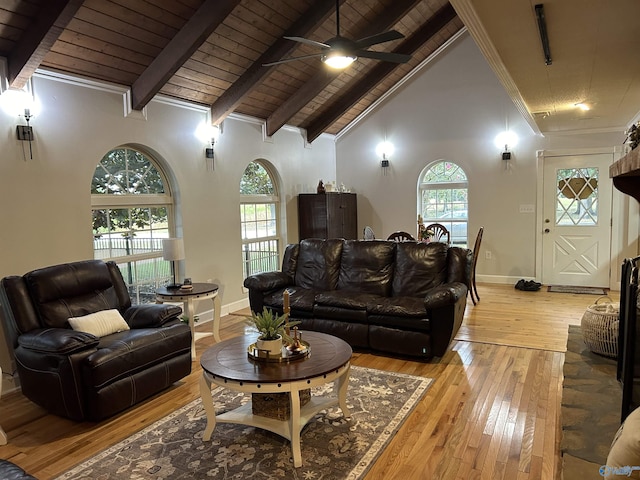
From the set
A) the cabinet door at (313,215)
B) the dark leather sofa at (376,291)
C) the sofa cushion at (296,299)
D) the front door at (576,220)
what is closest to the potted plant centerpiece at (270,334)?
the dark leather sofa at (376,291)

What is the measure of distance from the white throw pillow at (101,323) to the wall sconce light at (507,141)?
233 inches

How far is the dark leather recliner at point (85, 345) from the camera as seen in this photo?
2.93 m

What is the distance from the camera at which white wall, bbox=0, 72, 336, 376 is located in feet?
12.0

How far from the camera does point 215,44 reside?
4.55 metres

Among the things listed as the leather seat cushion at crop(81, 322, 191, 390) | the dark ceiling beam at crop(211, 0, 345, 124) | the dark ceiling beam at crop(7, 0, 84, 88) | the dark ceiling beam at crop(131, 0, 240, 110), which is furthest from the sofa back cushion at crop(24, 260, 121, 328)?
the dark ceiling beam at crop(211, 0, 345, 124)

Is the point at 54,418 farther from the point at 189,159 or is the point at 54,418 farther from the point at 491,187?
the point at 491,187

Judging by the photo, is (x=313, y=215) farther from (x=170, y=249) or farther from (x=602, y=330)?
(x=602, y=330)

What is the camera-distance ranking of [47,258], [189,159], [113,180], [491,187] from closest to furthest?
1. [47,258]
2. [113,180]
3. [189,159]
4. [491,187]

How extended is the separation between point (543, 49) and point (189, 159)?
3.75 meters

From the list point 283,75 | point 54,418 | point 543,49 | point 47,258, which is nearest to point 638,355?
point 543,49

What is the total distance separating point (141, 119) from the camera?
15.4 feet

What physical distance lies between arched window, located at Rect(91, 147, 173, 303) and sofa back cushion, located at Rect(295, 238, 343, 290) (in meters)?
1.57

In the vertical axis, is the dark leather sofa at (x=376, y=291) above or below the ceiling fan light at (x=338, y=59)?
below

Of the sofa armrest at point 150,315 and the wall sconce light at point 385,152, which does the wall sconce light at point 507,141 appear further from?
the sofa armrest at point 150,315
